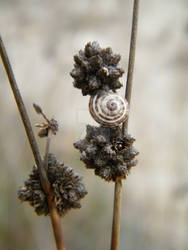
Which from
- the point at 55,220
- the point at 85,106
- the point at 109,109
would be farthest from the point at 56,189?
the point at 85,106

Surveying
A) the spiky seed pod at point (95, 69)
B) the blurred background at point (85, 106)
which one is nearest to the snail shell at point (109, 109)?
the spiky seed pod at point (95, 69)

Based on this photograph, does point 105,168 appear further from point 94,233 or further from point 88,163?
point 94,233

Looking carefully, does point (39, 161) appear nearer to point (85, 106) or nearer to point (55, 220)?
point (55, 220)

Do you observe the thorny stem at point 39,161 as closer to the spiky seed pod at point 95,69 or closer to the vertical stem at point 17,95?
the vertical stem at point 17,95

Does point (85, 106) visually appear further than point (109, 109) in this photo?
Yes

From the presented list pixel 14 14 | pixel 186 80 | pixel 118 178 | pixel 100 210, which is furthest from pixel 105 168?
pixel 14 14
